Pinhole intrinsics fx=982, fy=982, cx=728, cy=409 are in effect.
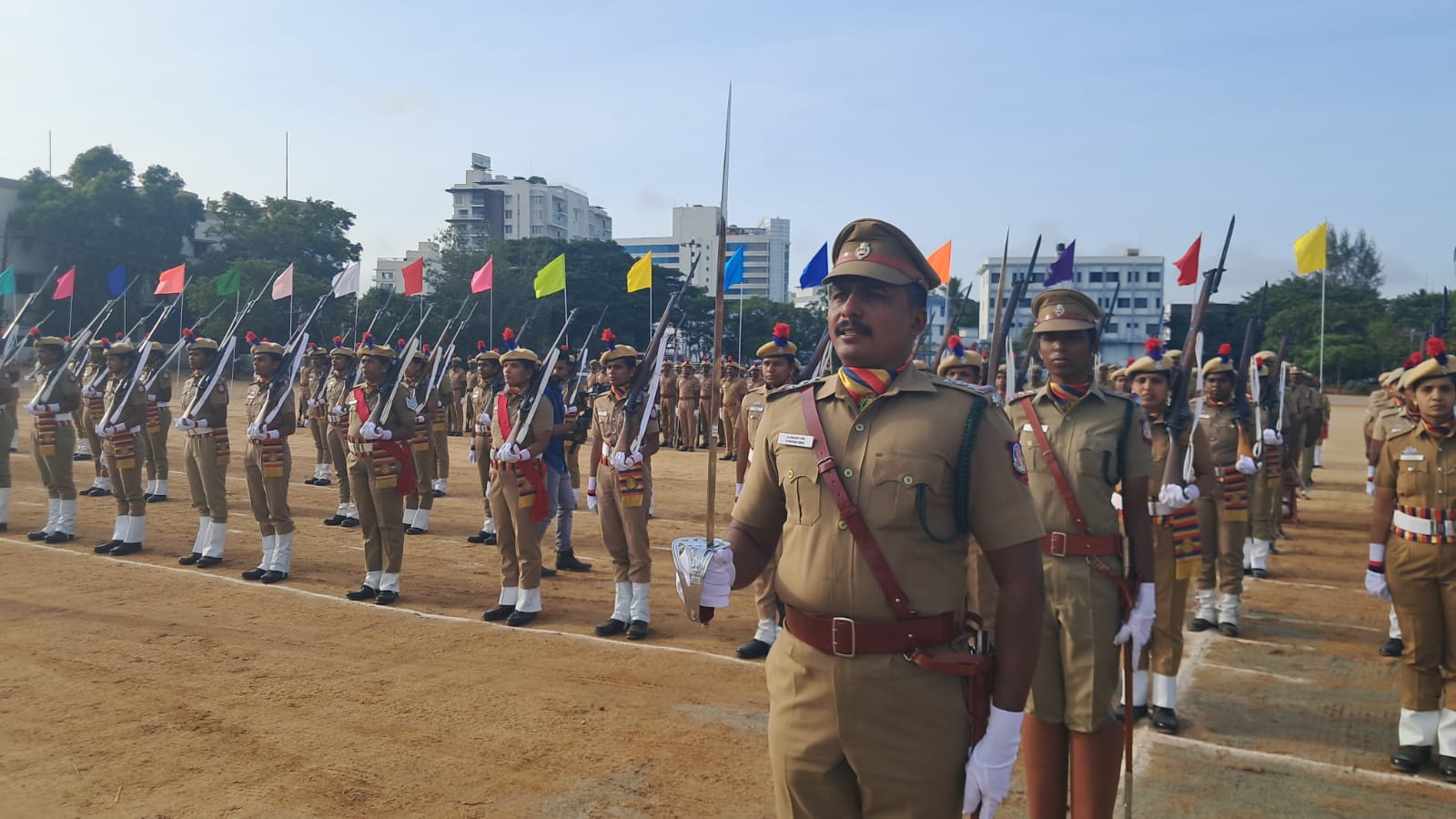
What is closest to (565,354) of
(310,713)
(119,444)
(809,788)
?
(119,444)

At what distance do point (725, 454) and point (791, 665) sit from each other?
20.7m

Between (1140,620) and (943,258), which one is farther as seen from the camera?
(943,258)

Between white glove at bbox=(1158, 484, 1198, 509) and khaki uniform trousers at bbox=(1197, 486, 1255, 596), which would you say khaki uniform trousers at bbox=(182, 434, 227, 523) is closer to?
white glove at bbox=(1158, 484, 1198, 509)

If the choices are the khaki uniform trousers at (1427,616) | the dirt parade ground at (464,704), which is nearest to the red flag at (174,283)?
the dirt parade ground at (464,704)

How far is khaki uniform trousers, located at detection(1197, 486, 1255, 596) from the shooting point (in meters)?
8.09

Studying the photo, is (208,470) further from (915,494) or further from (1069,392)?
(915,494)

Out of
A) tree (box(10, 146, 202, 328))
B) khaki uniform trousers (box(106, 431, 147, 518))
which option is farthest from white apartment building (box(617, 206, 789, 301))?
khaki uniform trousers (box(106, 431, 147, 518))

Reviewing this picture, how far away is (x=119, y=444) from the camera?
1116 centimetres

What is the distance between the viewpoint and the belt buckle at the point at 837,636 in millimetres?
2486

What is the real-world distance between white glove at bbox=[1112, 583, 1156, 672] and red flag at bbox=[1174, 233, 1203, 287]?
6.48 m

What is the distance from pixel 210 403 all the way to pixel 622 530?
17.4 feet

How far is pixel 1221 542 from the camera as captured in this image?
8484 mm

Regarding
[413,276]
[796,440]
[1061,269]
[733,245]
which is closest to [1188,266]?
[1061,269]

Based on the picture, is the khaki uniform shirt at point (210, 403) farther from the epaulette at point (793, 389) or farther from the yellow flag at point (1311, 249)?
the yellow flag at point (1311, 249)
